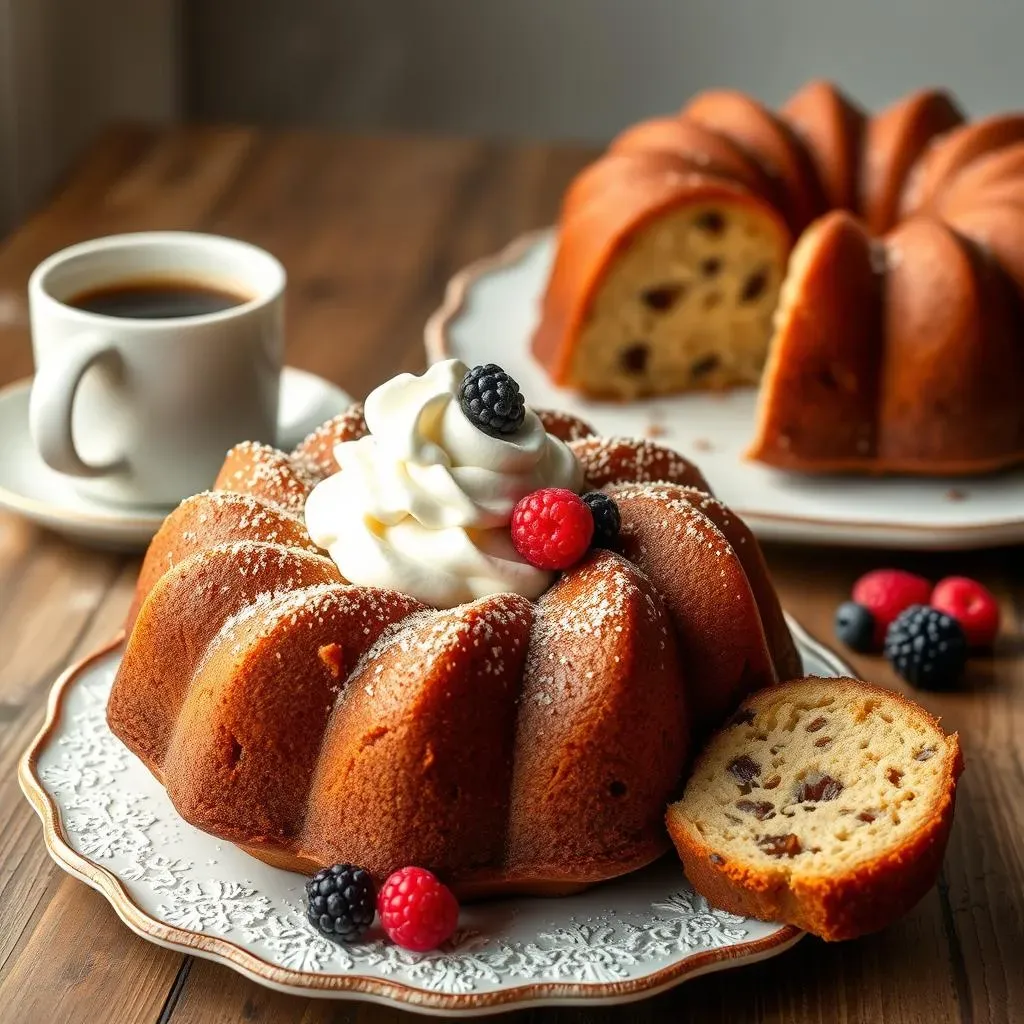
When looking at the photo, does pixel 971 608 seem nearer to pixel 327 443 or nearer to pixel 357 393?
pixel 327 443

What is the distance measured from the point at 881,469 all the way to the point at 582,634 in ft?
3.53

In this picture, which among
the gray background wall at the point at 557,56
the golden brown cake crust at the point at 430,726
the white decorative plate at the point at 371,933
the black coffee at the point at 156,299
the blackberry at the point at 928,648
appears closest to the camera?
the white decorative plate at the point at 371,933

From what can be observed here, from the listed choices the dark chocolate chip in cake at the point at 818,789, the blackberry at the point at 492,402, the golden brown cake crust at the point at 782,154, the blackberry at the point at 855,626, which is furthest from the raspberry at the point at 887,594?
the golden brown cake crust at the point at 782,154

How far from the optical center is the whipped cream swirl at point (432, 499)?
1.51m

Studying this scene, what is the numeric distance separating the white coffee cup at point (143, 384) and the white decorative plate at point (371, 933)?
619 millimetres

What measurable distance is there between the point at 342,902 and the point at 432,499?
413mm

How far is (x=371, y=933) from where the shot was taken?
53.4 inches

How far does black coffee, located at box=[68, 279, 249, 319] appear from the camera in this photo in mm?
2254

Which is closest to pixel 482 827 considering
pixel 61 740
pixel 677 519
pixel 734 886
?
pixel 734 886

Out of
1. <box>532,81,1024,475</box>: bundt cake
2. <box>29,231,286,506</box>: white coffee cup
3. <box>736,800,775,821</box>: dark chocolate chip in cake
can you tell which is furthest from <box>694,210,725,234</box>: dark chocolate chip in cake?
<box>736,800,775,821</box>: dark chocolate chip in cake

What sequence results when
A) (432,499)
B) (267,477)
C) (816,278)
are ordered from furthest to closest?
(816,278)
(267,477)
(432,499)

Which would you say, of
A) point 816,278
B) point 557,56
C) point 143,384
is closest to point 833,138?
point 816,278

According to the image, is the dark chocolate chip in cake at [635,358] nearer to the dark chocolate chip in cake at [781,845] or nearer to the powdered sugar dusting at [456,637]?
the powdered sugar dusting at [456,637]

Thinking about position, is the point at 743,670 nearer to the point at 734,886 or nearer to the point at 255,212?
the point at 734,886
